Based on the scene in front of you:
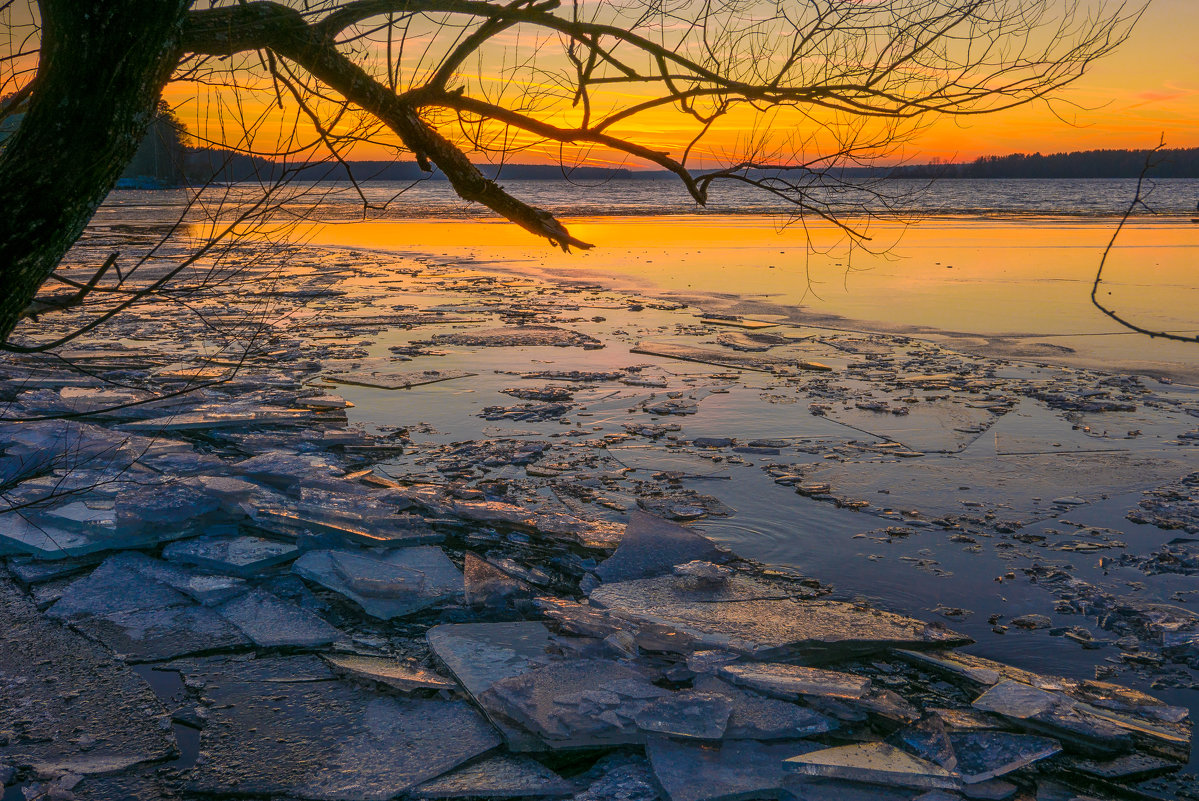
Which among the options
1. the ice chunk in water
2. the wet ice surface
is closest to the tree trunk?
the wet ice surface

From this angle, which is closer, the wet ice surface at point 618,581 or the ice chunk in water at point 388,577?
the wet ice surface at point 618,581

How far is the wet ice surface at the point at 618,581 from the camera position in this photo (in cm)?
285

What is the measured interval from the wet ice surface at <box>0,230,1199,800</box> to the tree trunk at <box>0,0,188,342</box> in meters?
0.38

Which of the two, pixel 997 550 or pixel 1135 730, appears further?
pixel 997 550

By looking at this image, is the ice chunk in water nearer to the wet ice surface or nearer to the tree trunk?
the wet ice surface

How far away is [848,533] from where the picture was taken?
4.77 metres

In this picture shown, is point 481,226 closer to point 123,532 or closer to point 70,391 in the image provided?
point 70,391

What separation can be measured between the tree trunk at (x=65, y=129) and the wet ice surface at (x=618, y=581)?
1.26 feet

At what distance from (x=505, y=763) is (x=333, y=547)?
1.99m

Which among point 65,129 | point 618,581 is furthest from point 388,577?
point 65,129

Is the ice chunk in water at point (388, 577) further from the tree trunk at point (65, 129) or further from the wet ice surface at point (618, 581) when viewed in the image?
the tree trunk at point (65, 129)

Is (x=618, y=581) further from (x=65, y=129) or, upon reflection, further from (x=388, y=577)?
(x=65, y=129)

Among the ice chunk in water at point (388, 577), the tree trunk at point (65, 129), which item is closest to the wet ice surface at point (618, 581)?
the ice chunk in water at point (388, 577)

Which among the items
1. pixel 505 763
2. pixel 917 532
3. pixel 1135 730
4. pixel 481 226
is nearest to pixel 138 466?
pixel 505 763
